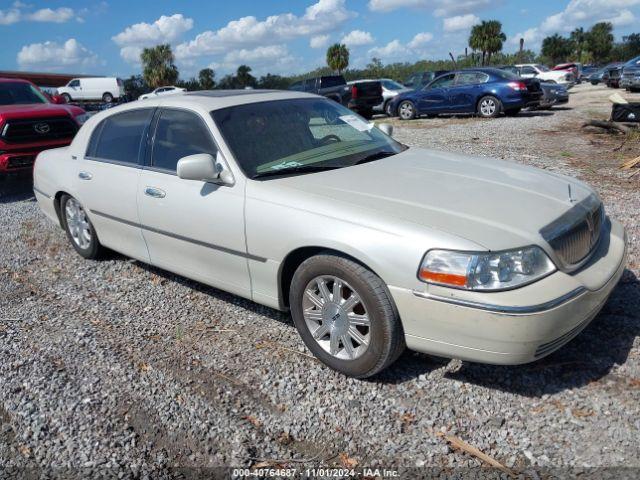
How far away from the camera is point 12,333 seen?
398cm

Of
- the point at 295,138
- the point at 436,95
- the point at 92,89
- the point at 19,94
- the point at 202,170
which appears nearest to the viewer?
the point at 202,170

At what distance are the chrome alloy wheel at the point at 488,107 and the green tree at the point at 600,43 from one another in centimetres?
5817

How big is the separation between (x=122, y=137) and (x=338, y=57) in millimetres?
46533

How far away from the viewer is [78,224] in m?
5.31

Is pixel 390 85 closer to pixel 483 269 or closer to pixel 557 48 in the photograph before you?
pixel 483 269

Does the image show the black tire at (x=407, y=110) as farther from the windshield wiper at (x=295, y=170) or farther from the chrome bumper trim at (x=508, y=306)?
the chrome bumper trim at (x=508, y=306)

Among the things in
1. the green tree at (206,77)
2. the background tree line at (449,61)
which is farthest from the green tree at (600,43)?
the green tree at (206,77)

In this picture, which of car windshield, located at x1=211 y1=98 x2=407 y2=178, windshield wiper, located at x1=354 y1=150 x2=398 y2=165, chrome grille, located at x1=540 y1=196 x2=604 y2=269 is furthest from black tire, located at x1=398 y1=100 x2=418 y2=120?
chrome grille, located at x1=540 y1=196 x2=604 y2=269

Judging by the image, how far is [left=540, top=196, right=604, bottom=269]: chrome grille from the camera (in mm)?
2844

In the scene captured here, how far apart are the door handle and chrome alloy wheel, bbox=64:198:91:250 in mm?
1291

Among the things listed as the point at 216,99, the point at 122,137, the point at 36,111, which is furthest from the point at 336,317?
the point at 36,111

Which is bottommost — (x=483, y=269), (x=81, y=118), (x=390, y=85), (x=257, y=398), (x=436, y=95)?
(x=257, y=398)

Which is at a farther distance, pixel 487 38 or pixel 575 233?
pixel 487 38

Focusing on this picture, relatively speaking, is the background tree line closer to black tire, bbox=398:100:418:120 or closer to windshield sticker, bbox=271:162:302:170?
black tire, bbox=398:100:418:120
